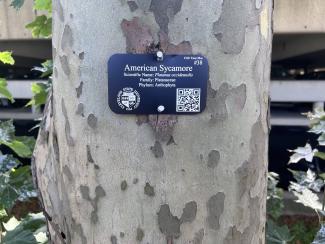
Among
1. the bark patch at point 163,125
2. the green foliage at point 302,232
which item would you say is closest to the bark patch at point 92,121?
the bark patch at point 163,125

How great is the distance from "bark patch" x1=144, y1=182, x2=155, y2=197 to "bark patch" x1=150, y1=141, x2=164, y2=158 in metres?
0.06

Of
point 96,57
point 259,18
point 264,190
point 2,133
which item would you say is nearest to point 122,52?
point 96,57

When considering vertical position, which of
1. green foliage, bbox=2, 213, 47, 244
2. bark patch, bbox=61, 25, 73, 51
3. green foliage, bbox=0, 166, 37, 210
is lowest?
green foliage, bbox=2, 213, 47, 244

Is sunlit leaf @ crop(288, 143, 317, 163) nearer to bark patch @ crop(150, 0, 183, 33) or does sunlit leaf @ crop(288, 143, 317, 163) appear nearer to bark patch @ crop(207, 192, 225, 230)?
bark patch @ crop(207, 192, 225, 230)

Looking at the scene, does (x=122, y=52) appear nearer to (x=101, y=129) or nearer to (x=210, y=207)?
(x=101, y=129)

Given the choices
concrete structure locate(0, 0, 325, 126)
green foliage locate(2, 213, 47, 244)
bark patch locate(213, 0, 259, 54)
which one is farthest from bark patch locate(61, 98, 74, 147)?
concrete structure locate(0, 0, 325, 126)

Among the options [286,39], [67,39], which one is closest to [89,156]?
[67,39]

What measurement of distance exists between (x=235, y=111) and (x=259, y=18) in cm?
19

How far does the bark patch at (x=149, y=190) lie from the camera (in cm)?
89

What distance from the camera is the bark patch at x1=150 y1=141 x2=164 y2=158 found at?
0.87m

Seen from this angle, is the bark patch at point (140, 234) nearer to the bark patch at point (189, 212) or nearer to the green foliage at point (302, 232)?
the bark patch at point (189, 212)

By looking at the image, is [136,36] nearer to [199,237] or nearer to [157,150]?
[157,150]

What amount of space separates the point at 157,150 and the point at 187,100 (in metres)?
0.11

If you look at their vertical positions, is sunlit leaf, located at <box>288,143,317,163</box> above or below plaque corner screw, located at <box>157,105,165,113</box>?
below
